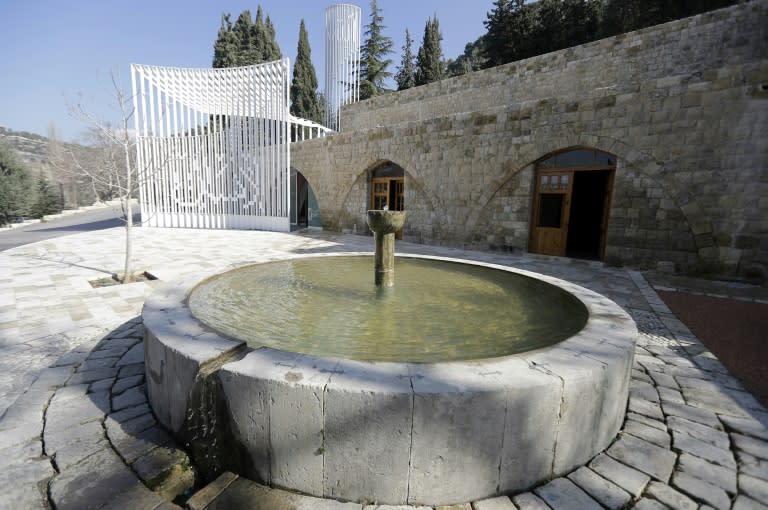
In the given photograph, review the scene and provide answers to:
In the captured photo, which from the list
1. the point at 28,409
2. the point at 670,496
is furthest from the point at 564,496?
the point at 28,409

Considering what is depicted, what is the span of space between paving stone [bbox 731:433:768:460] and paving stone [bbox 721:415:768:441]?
0.19 feet

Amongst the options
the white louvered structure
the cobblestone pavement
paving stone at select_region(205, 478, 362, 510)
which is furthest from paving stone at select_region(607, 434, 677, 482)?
the white louvered structure

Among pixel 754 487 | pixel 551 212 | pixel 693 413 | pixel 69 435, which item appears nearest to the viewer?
pixel 754 487

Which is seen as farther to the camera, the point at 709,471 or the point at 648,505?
the point at 709,471

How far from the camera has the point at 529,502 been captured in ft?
5.37

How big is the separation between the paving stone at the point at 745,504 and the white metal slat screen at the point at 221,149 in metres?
13.7

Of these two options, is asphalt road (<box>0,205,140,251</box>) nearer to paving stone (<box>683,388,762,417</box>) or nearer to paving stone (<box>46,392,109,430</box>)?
paving stone (<box>46,392,109,430</box>)

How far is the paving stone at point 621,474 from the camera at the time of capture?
171 centimetres

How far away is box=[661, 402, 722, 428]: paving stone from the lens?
2301mm

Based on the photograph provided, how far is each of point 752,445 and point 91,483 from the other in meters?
3.71

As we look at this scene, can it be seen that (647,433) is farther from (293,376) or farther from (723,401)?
(293,376)

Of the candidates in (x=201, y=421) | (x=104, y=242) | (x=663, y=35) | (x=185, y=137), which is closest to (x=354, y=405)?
(x=201, y=421)

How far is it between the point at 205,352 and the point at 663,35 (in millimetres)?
13238

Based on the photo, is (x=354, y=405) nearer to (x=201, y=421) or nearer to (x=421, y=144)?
(x=201, y=421)
